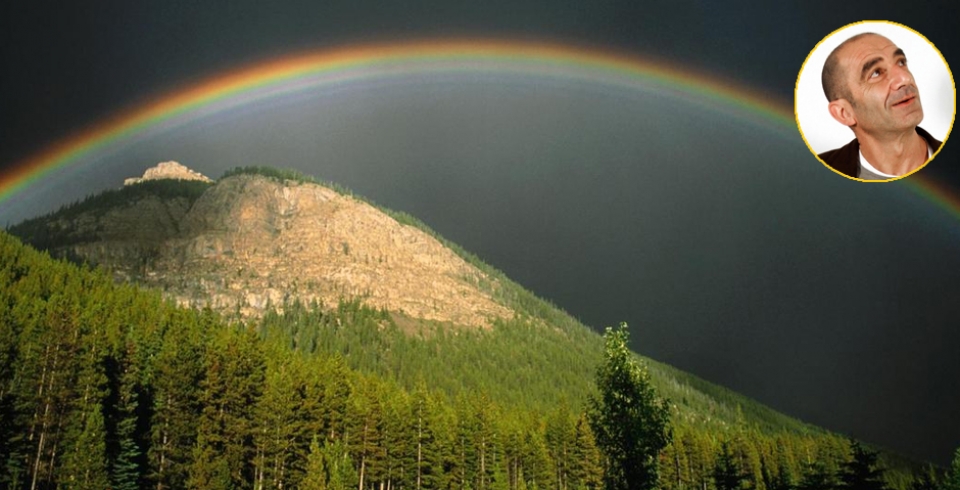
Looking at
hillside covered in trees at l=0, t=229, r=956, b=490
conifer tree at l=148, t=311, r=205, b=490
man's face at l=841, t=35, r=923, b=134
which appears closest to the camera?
man's face at l=841, t=35, r=923, b=134

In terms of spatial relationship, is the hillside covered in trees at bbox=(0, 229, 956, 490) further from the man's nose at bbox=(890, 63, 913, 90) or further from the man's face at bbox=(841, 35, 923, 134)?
the man's nose at bbox=(890, 63, 913, 90)

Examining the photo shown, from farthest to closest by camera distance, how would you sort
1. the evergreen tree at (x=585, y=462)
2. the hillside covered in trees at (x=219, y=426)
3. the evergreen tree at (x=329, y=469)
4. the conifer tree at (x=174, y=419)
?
the evergreen tree at (x=585, y=462) < the evergreen tree at (x=329, y=469) < the conifer tree at (x=174, y=419) < the hillside covered in trees at (x=219, y=426)

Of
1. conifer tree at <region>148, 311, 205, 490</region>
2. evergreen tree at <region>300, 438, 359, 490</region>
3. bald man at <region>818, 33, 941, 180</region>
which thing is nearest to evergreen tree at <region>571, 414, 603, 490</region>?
evergreen tree at <region>300, 438, 359, 490</region>

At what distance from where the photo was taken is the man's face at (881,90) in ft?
64.4

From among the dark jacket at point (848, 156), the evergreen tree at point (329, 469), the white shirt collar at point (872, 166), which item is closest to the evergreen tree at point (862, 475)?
the white shirt collar at point (872, 166)

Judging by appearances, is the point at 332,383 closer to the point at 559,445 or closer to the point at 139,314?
the point at 559,445

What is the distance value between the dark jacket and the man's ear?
0.79 meters

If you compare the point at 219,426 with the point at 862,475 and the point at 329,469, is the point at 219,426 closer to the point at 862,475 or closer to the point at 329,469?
the point at 329,469

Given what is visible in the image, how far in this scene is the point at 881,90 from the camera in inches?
771

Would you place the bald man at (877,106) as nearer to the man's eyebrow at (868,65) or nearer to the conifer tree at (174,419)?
the man's eyebrow at (868,65)

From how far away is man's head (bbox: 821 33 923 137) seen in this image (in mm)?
19672

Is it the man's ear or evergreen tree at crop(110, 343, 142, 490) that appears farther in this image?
evergreen tree at crop(110, 343, 142, 490)

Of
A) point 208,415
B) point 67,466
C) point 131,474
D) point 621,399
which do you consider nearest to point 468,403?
point 208,415

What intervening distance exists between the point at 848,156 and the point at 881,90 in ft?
7.96
